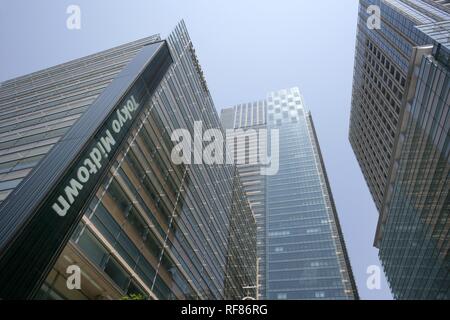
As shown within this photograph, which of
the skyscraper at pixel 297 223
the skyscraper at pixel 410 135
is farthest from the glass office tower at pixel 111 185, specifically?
the skyscraper at pixel 297 223

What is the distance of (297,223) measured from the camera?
106 m

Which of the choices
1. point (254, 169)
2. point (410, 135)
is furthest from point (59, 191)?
point (254, 169)

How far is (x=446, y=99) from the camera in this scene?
29.2m

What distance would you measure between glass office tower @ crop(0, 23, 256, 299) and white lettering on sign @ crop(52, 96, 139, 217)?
0.06 meters

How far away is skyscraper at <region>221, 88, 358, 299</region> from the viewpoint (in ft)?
293

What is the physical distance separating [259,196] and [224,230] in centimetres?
8163

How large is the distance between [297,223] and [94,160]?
95832mm

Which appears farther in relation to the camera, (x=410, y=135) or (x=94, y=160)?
(x=410, y=135)

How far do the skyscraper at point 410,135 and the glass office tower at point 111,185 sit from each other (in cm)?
2359
